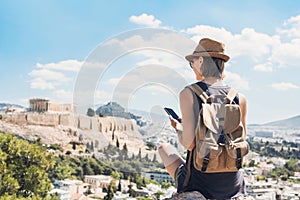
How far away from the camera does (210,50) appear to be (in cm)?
106

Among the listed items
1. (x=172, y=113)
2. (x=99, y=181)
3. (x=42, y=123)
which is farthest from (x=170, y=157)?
(x=42, y=123)

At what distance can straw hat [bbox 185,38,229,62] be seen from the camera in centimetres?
106

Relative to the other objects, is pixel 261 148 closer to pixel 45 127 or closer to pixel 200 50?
pixel 45 127

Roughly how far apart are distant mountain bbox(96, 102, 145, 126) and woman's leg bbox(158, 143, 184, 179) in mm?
202

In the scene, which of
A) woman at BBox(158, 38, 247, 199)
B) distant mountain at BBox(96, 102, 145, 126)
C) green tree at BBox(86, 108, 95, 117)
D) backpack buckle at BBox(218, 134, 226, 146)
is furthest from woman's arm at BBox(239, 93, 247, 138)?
green tree at BBox(86, 108, 95, 117)

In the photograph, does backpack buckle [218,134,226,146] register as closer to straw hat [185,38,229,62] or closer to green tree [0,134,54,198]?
straw hat [185,38,229,62]

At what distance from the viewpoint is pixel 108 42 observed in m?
1.24

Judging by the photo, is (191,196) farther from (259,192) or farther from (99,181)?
(99,181)

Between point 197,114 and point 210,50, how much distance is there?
0.67 feet

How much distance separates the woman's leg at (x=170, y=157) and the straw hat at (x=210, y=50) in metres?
0.30

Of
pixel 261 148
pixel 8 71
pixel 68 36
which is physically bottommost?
pixel 261 148

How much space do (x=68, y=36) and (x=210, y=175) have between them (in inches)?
890

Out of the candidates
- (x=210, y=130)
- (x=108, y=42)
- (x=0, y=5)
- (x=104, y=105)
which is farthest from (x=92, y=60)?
(x=0, y=5)

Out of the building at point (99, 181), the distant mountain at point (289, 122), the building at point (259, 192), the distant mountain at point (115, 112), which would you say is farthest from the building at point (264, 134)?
the distant mountain at point (115, 112)
